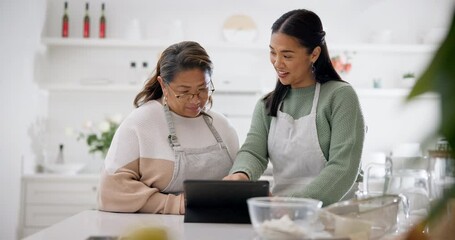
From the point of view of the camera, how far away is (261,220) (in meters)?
1.33

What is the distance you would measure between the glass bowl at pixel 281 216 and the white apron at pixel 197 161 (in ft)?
2.75

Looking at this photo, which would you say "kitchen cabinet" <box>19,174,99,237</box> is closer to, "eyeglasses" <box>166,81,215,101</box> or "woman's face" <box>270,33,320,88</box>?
"eyeglasses" <box>166,81,215,101</box>

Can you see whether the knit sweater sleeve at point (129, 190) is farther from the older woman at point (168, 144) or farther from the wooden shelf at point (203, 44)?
the wooden shelf at point (203, 44)

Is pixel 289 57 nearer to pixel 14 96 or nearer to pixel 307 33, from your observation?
pixel 307 33

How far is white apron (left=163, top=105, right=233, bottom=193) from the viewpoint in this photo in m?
2.17

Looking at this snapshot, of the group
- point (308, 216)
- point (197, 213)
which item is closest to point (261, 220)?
point (308, 216)

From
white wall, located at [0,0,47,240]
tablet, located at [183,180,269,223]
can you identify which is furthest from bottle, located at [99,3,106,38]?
tablet, located at [183,180,269,223]

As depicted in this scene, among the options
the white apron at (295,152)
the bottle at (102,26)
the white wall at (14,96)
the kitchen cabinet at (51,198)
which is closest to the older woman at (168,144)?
the white apron at (295,152)

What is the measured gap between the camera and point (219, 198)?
5.85ft

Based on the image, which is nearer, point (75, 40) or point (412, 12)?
point (75, 40)

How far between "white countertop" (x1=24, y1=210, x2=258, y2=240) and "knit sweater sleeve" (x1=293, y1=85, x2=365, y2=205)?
1.00 ft

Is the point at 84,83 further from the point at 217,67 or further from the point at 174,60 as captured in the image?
the point at 174,60

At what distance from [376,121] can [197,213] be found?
3.83m

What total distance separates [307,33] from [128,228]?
0.96m
